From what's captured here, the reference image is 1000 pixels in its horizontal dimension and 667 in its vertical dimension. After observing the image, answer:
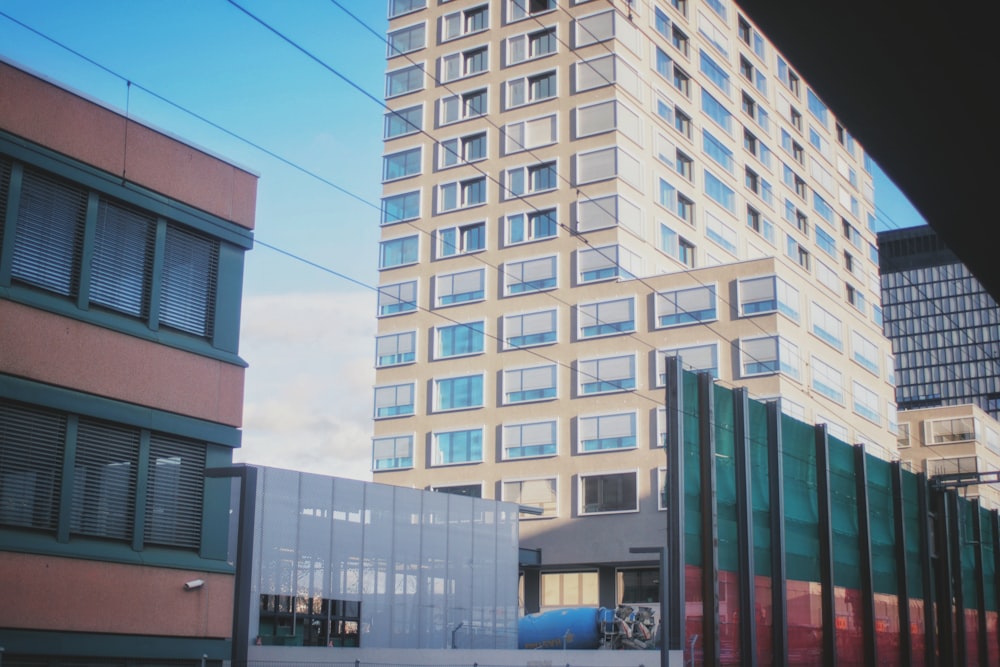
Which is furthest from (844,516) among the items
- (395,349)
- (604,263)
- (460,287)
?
(395,349)

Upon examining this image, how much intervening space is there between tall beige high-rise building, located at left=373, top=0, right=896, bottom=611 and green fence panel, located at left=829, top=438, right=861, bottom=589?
11815 millimetres

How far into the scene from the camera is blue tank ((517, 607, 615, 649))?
142 feet

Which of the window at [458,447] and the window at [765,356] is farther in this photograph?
the window at [458,447]

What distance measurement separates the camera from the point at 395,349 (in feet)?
242

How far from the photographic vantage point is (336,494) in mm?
33062

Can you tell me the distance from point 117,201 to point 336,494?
47.9ft

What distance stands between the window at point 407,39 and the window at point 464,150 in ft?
26.7

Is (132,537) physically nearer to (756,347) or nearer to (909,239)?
(756,347)

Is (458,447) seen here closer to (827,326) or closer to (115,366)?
(827,326)

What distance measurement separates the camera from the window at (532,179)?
232ft

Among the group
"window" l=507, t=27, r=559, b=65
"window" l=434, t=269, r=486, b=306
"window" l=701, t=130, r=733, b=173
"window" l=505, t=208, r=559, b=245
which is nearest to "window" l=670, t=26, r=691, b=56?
"window" l=701, t=130, r=733, b=173

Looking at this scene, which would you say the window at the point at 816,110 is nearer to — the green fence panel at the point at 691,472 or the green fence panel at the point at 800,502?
the green fence panel at the point at 800,502

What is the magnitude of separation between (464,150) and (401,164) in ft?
14.8

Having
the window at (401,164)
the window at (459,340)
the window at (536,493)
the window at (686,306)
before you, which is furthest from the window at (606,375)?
the window at (401,164)
